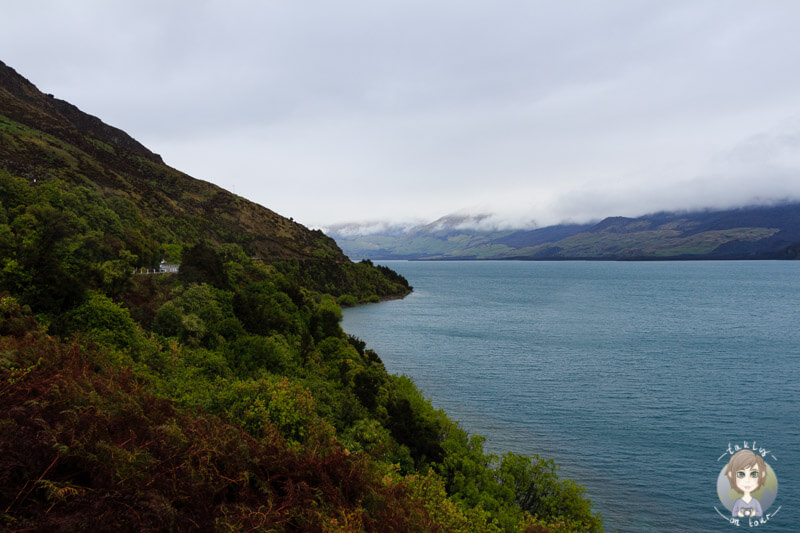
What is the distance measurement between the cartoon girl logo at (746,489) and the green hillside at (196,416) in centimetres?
1154

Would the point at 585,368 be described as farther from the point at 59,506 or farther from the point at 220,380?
the point at 59,506

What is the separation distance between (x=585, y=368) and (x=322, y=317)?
41.8 metres

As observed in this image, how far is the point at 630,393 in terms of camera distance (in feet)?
170

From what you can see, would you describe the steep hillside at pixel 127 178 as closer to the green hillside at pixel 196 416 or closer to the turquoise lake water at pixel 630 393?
the green hillside at pixel 196 416

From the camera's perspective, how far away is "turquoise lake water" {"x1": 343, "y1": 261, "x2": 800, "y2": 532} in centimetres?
3234

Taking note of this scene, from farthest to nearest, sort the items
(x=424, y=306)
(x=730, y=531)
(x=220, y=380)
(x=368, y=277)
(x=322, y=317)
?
(x=368, y=277)
(x=424, y=306)
(x=322, y=317)
(x=730, y=531)
(x=220, y=380)

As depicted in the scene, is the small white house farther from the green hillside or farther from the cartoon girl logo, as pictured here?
the cartoon girl logo

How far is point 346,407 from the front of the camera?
31.6 meters

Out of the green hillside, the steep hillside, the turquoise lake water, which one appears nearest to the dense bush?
the green hillside

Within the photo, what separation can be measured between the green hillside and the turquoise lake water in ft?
23.7

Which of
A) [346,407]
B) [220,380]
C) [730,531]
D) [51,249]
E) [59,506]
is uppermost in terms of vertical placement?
[51,249]

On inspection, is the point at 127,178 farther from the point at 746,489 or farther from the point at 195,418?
the point at 746,489

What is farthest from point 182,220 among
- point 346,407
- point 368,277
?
point 346,407

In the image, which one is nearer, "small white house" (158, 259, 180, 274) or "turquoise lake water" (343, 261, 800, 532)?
"turquoise lake water" (343, 261, 800, 532)
